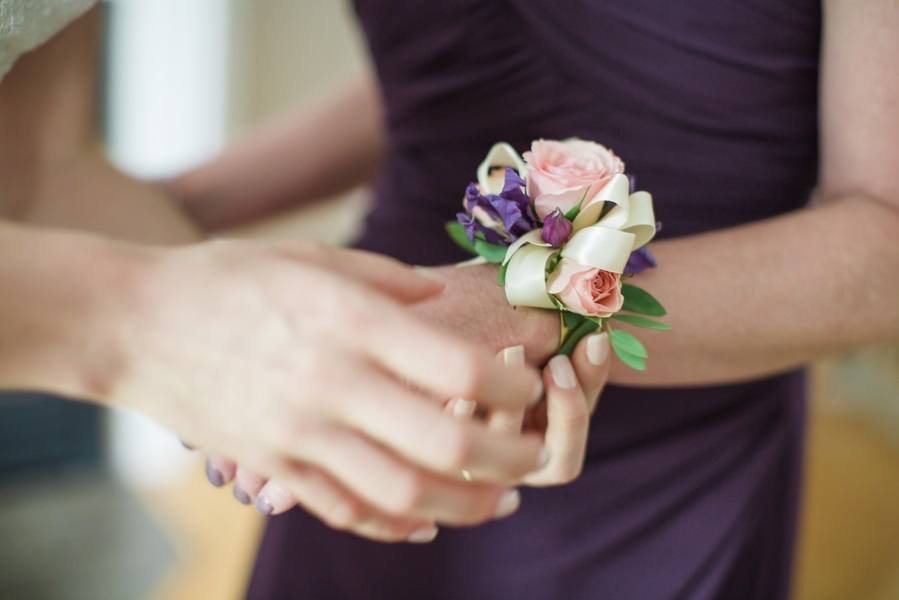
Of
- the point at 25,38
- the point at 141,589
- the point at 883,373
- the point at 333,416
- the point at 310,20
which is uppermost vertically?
the point at 25,38

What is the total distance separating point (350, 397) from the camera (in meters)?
0.43

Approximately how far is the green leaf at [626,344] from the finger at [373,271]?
122 mm

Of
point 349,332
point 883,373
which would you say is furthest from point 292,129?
point 883,373

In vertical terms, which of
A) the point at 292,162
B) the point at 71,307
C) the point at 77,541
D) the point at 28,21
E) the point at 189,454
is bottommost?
the point at 189,454

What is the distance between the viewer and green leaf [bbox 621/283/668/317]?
0.56 meters

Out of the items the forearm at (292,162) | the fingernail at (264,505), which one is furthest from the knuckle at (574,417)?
the forearm at (292,162)

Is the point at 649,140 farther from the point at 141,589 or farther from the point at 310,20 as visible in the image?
the point at 310,20

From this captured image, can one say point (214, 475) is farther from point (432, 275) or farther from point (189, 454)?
point (189, 454)

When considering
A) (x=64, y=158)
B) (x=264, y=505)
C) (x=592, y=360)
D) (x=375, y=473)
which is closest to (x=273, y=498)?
(x=264, y=505)

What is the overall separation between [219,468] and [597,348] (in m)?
0.28

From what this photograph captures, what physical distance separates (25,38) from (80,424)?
2079 mm

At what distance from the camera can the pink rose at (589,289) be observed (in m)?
0.52

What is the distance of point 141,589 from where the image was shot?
78.9 inches

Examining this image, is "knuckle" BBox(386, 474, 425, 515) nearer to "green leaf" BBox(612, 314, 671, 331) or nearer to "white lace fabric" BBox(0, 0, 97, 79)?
"green leaf" BBox(612, 314, 671, 331)
